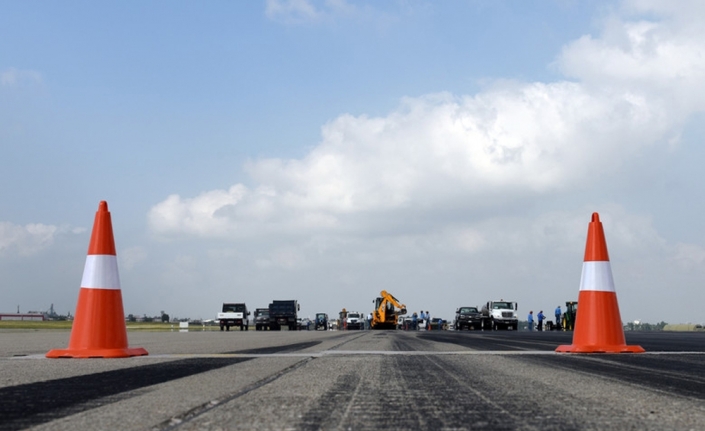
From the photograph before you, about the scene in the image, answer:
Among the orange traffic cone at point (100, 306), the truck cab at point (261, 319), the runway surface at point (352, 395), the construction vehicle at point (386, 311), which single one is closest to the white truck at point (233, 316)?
the truck cab at point (261, 319)

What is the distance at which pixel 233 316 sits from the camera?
62.2 m

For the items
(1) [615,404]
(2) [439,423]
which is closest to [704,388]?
(1) [615,404]

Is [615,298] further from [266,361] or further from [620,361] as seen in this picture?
[266,361]

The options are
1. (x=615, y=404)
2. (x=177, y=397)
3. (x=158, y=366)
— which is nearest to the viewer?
(x=615, y=404)

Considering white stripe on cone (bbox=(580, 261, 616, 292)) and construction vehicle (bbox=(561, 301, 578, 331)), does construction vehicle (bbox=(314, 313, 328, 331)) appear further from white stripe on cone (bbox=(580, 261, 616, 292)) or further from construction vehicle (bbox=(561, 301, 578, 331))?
white stripe on cone (bbox=(580, 261, 616, 292))

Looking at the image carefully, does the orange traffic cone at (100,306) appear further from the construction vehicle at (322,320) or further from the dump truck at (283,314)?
the construction vehicle at (322,320)

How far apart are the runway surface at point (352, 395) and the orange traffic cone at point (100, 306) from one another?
69 cm

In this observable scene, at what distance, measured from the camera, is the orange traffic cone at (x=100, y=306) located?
931cm

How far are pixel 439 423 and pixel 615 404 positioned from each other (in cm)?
147

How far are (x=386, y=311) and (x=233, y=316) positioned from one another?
1217cm

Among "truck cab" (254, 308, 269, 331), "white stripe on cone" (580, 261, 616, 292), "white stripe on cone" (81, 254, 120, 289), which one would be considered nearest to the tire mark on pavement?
"white stripe on cone" (81, 254, 120, 289)

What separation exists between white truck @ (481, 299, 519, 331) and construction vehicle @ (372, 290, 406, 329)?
8.21 m

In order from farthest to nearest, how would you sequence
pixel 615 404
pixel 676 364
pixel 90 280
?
pixel 90 280
pixel 676 364
pixel 615 404

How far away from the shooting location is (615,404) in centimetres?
479
